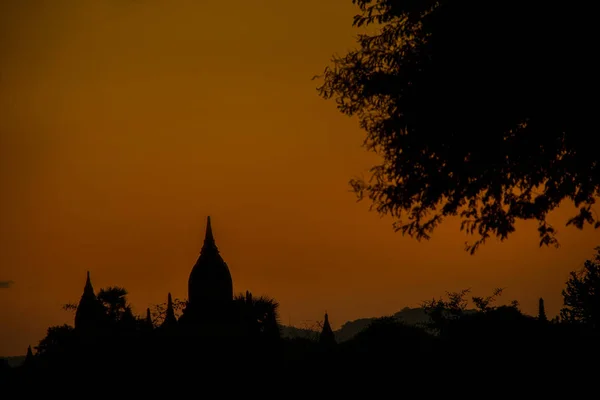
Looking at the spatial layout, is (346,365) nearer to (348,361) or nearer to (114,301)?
(348,361)

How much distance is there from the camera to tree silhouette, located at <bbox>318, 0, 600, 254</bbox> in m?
17.7

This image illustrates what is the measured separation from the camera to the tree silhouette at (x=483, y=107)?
17.7 m

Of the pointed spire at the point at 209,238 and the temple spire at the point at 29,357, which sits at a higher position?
the pointed spire at the point at 209,238

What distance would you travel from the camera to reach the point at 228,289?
7475 centimetres

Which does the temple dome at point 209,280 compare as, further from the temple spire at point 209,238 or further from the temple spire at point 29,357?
the temple spire at point 29,357

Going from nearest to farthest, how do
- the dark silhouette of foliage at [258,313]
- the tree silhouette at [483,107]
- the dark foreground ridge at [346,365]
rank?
the tree silhouette at [483,107]
the dark foreground ridge at [346,365]
the dark silhouette of foliage at [258,313]

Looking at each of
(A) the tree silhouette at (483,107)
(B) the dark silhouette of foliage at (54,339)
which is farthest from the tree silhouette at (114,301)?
(A) the tree silhouette at (483,107)

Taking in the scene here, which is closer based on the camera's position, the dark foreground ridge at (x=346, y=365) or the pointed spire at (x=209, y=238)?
the dark foreground ridge at (x=346, y=365)

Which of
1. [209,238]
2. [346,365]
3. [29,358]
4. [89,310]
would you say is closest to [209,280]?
[209,238]

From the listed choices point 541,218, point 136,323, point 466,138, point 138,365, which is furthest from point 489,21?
point 136,323

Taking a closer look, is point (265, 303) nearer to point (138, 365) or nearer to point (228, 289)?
point (228, 289)

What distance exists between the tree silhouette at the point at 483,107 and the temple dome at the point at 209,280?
180ft

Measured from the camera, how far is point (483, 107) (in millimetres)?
18453

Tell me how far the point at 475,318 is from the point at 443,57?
35132mm
